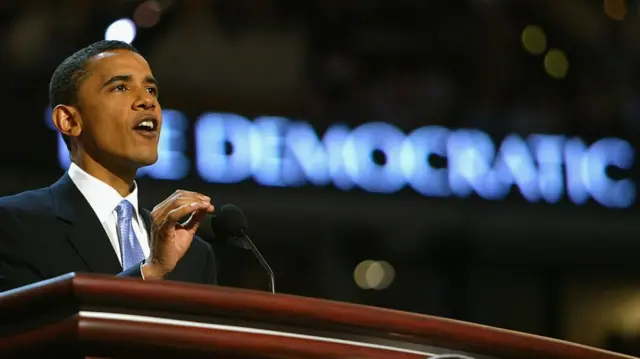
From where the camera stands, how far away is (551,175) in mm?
6758

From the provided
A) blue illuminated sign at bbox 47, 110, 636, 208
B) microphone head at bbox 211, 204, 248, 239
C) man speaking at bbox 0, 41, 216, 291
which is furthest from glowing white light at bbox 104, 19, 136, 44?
microphone head at bbox 211, 204, 248, 239

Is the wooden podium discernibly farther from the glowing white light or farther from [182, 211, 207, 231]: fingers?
the glowing white light

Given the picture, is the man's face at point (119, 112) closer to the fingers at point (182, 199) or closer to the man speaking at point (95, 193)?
the man speaking at point (95, 193)

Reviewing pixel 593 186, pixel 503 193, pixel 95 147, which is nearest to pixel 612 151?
pixel 593 186

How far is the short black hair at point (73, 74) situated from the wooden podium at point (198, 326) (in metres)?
0.83

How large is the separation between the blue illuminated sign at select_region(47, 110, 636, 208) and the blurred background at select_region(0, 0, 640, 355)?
1 centimetres

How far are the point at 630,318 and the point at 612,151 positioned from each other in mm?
1051

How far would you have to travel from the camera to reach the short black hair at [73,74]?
208cm

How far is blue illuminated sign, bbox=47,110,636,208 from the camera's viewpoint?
19.7 feet

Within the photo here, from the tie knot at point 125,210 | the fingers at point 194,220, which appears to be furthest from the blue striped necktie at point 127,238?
the fingers at point 194,220

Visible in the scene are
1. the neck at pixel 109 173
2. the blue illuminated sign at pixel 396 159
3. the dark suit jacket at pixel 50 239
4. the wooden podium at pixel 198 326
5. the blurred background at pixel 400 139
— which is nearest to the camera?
the wooden podium at pixel 198 326

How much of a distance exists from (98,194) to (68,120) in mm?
156

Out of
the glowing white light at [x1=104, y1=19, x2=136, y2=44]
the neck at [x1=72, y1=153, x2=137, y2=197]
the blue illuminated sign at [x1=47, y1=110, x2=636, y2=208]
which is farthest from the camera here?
the blue illuminated sign at [x1=47, y1=110, x2=636, y2=208]

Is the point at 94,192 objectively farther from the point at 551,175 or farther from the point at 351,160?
the point at 551,175
